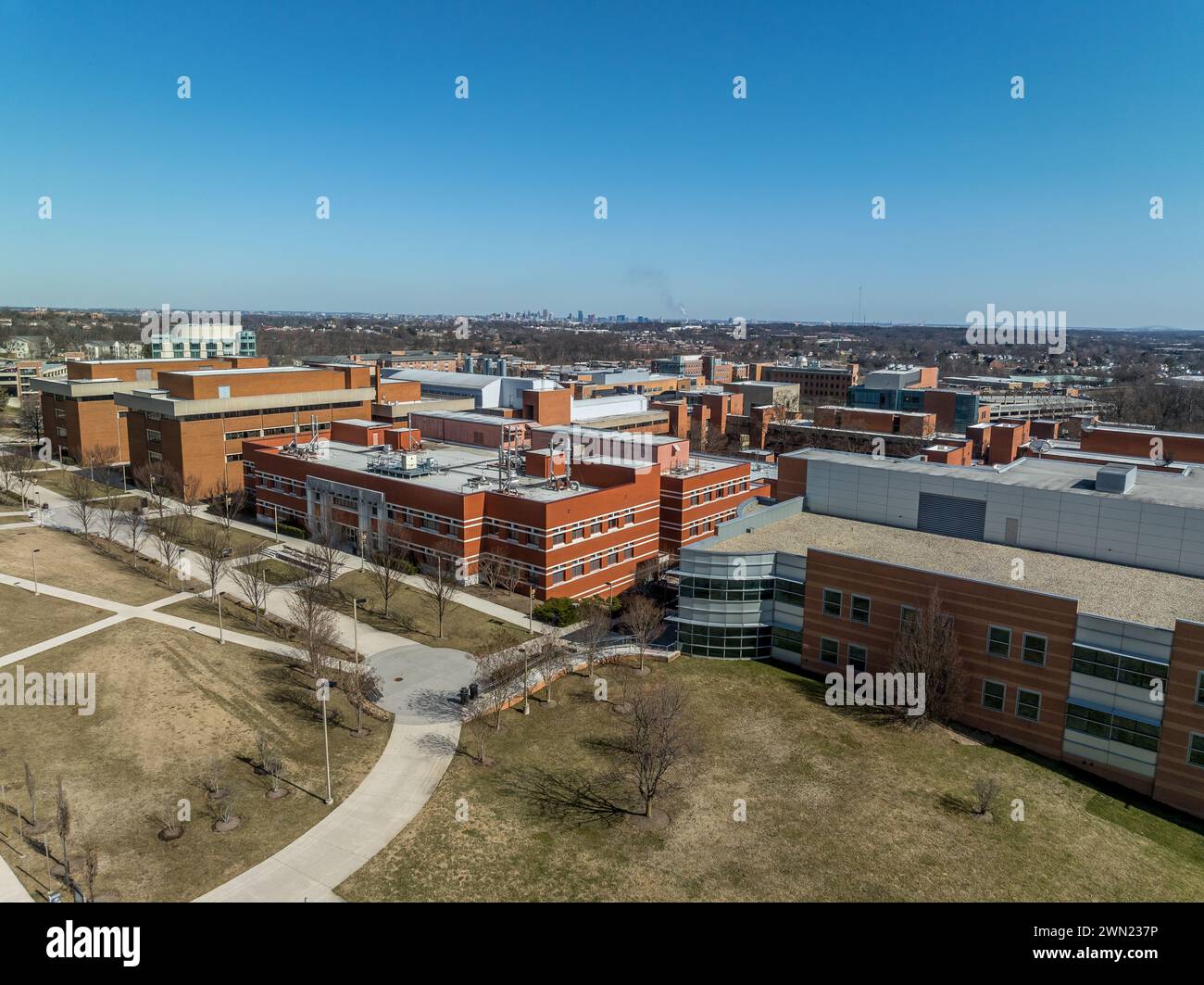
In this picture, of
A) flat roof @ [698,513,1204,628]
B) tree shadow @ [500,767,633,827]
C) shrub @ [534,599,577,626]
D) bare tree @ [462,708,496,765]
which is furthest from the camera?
shrub @ [534,599,577,626]

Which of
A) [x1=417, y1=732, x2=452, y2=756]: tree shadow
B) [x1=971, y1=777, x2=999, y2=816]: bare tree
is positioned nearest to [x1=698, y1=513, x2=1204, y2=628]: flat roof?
[x1=971, y1=777, x2=999, y2=816]: bare tree

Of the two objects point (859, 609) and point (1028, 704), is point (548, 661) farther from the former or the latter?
point (1028, 704)

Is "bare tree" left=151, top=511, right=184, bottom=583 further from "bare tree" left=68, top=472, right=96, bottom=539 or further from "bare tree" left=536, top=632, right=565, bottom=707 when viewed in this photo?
"bare tree" left=536, top=632, right=565, bottom=707

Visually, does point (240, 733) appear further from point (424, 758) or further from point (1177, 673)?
point (1177, 673)

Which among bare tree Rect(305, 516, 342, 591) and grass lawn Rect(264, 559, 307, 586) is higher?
bare tree Rect(305, 516, 342, 591)

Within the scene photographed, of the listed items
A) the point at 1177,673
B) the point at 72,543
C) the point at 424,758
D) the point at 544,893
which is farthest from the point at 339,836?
the point at 72,543

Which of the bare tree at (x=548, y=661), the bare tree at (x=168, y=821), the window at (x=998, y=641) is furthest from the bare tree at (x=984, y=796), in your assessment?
the bare tree at (x=168, y=821)

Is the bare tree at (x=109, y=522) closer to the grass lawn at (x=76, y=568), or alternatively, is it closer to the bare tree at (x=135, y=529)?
the bare tree at (x=135, y=529)
